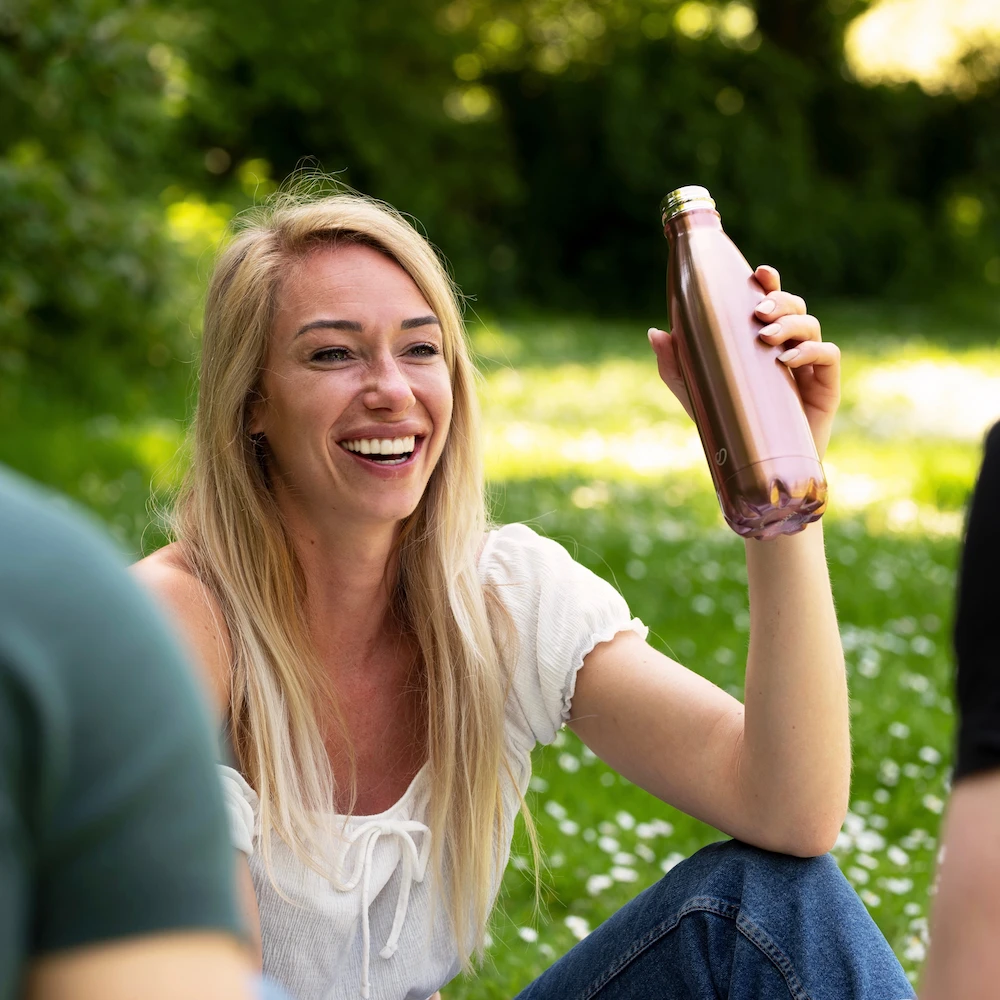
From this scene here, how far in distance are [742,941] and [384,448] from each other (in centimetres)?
91

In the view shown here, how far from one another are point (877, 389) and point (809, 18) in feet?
38.9

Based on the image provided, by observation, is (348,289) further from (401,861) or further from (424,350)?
(401,861)

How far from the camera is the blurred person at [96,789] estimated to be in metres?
0.68

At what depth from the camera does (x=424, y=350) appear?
2355 millimetres

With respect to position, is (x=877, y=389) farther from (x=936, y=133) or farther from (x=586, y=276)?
(x=936, y=133)

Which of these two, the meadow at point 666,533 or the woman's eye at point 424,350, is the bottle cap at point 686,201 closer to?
the woman's eye at point 424,350

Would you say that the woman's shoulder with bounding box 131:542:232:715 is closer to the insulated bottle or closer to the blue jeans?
the blue jeans

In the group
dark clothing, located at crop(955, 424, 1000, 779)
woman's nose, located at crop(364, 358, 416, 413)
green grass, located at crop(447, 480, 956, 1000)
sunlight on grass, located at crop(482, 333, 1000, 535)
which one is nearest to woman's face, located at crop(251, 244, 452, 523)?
woman's nose, located at crop(364, 358, 416, 413)

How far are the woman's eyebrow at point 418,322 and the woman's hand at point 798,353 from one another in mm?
418

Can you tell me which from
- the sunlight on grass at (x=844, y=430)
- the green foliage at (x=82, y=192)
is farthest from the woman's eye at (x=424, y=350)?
the green foliage at (x=82, y=192)

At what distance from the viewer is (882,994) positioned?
1897 millimetres

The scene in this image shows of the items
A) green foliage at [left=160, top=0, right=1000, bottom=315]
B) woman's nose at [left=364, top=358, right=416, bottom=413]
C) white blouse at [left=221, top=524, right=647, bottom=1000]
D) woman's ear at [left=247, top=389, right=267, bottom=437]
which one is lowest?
white blouse at [left=221, top=524, right=647, bottom=1000]

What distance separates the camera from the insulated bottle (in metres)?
1.70

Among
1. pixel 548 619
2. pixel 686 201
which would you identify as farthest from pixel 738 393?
pixel 548 619
